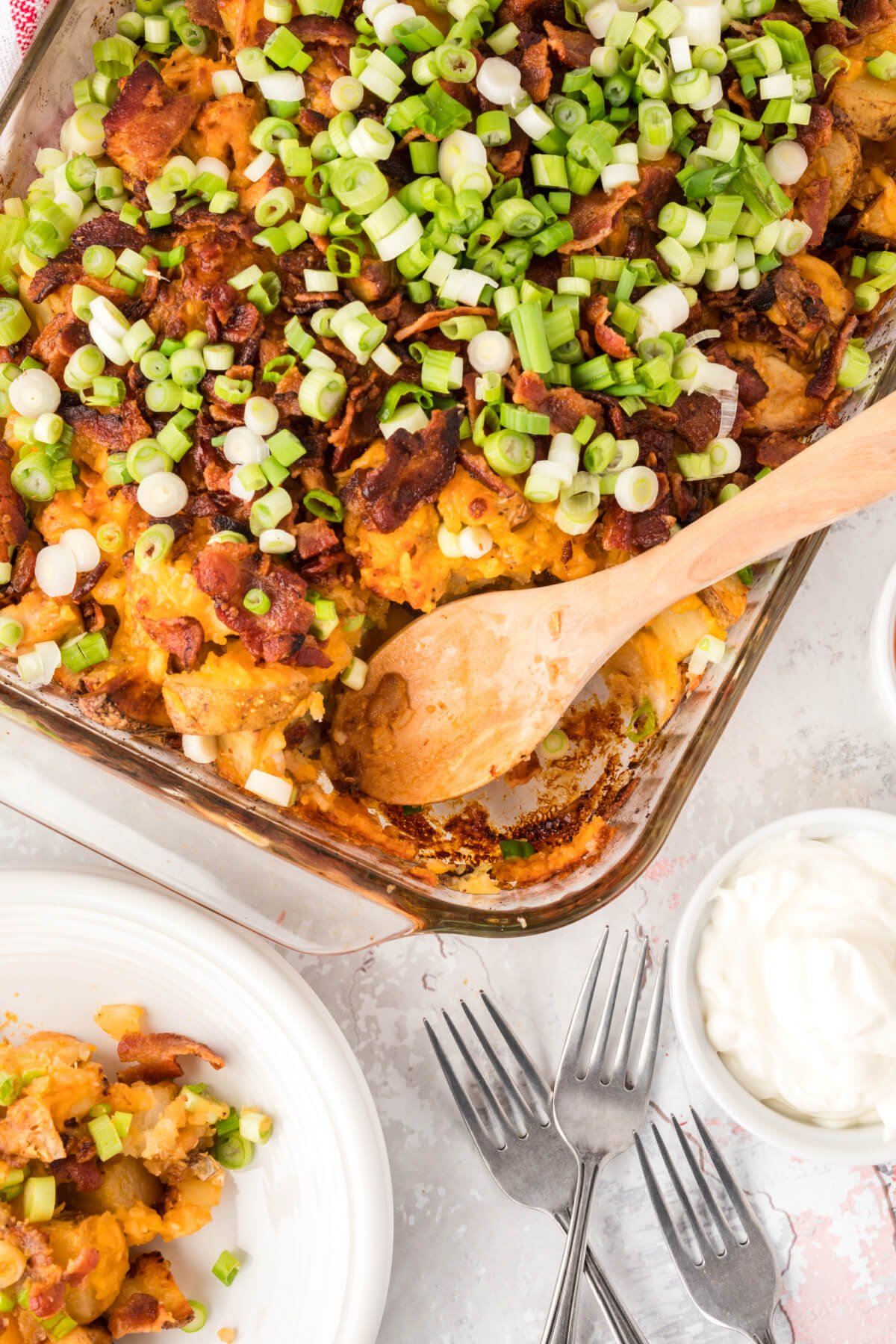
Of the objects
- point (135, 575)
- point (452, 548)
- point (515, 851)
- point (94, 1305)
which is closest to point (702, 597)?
point (452, 548)

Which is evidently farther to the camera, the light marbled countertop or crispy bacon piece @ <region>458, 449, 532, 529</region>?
the light marbled countertop

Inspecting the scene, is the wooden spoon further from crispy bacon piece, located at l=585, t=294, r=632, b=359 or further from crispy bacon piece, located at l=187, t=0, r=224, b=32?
crispy bacon piece, located at l=187, t=0, r=224, b=32

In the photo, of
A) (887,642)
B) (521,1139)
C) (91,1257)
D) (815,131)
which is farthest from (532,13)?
(91,1257)

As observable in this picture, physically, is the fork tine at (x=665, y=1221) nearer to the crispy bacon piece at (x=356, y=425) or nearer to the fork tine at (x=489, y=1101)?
the fork tine at (x=489, y=1101)

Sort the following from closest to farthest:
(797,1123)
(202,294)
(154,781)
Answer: (202,294)
(154,781)
(797,1123)

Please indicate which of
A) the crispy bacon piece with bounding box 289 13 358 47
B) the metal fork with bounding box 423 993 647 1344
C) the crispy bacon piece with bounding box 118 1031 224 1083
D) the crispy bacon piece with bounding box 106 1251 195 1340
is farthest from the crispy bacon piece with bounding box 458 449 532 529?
the crispy bacon piece with bounding box 106 1251 195 1340

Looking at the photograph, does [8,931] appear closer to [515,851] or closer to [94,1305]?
[94,1305]

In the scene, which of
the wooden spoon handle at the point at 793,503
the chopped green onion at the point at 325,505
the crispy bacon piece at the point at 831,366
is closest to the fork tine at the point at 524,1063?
the wooden spoon handle at the point at 793,503
